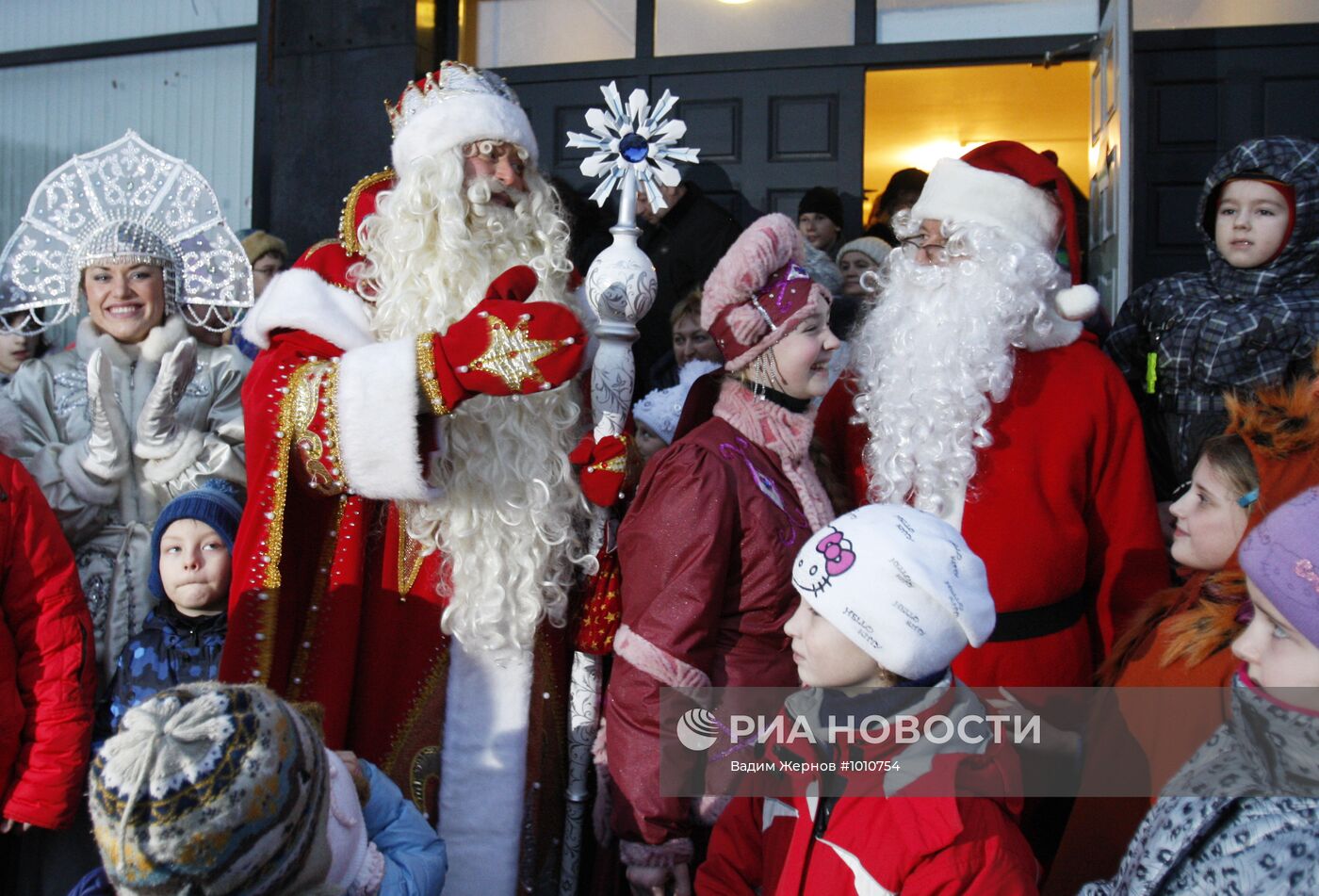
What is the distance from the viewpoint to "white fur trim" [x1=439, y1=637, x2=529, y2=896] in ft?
9.94

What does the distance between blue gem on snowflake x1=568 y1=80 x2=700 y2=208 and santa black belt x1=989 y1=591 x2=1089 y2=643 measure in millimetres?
1397

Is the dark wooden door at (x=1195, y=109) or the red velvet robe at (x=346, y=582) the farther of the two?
the dark wooden door at (x=1195, y=109)

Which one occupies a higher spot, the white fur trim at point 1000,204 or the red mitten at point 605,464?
the white fur trim at point 1000,204

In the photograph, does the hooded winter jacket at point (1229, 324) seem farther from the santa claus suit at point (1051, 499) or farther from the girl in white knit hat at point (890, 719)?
the girl in white knit hat at point (890, 719)

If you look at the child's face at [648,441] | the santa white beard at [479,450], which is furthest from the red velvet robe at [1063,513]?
the child's face at [648,441]

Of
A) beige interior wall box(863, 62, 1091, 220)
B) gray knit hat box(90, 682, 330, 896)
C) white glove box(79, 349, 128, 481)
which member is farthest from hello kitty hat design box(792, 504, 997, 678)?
beige interior wall box(863, 62, 1091, 220)

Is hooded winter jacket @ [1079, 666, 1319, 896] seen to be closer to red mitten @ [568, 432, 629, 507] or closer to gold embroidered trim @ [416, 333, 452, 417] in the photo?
red mitten @ [568, 432, 629, 507]

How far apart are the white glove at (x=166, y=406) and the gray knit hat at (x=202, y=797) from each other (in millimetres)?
1958

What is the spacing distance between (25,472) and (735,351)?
6.56ft

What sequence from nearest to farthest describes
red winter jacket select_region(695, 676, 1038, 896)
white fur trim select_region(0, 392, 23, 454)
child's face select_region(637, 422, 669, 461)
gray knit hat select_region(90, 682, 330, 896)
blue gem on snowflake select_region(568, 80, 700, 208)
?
gray knit hat select_region(90, 682, 330, 896) < red winter jacket select_region(695, 676, 1038, 896) < blue gem on snowflake select_region(568, 80, 700, 208) < white fur trim select_region(0, 392, 23, 454) < child's face select_region(637, 422, 669, 461)

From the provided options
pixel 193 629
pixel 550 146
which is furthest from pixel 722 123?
pixel 193 629

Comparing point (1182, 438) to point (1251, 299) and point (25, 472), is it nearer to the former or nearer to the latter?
point (1251, 299)

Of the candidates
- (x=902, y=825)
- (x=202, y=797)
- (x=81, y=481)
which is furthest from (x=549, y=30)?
(x=202, y=797)

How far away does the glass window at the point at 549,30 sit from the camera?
257 inches
